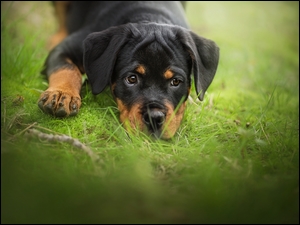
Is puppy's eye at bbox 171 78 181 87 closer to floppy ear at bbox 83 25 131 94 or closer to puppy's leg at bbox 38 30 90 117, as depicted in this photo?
floppy ear at bbox 83 25 131 94

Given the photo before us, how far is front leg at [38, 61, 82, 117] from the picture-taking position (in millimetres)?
3189

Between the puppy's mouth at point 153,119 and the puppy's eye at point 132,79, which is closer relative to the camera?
A: the puppy's mouth at point 153,119

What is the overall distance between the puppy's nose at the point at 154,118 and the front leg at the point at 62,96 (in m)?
0.65

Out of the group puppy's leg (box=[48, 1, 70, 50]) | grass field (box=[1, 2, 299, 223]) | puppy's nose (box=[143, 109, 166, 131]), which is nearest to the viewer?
grass field (box=[1, 2, 299, 223])

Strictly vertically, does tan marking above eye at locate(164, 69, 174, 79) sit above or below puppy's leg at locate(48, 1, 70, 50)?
above

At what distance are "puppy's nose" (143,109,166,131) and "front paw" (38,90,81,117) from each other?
0.65 meters

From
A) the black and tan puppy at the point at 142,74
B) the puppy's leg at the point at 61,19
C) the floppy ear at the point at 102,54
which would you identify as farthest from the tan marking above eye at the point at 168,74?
the puppy's leg at the point at 61,19

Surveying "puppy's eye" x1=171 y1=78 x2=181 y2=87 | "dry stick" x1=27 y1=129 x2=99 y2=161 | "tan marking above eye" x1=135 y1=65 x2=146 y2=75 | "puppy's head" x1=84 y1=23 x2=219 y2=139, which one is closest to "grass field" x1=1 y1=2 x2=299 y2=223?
"dry stick" x1=27 y1=129 x2=99 y2=161

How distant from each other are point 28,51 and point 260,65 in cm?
376

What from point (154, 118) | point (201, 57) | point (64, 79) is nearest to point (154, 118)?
point (154, 118)

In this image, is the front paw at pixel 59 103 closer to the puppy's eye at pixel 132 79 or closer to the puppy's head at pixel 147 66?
the puppy's head at pixel 147 66

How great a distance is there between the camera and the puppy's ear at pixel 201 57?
3.52m

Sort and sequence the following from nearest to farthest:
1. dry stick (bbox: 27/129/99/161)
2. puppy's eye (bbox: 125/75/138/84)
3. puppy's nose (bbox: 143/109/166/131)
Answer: dry stick (bbox: 27/129/99/161)
puppy's nose (bbox: 143/109/166/131)
puppy's eye (bbox: 125/75/138/84)

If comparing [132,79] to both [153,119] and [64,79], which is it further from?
[64,79]
